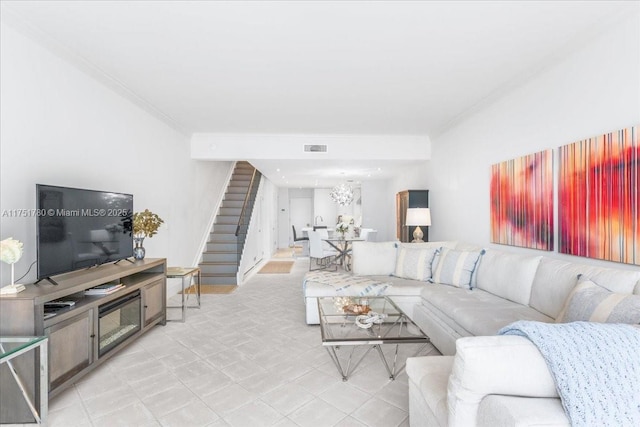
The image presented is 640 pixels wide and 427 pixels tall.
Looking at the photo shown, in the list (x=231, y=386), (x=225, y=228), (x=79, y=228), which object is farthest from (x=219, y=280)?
(x=231, y=386)

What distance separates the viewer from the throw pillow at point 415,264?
3934mm

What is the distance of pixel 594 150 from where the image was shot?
2447 mm

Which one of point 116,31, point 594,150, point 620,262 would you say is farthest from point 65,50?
point 620,262

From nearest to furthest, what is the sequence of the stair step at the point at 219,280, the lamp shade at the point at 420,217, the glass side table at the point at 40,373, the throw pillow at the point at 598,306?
the throw pillow at the point at 598,306 → the glass side table at the point at 40,373 → the lamp shade at the point at 420,217 → the stair step at the point at 219,280

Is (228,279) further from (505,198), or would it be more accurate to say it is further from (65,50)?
(505,198)

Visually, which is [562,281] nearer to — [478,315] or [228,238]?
[478,315]

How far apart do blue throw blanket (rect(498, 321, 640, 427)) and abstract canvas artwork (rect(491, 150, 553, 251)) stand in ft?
7.33

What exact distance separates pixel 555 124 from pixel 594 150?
0.55 meters

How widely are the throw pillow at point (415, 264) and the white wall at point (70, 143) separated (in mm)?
3427

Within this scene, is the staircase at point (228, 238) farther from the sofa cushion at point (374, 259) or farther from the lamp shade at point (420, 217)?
the lamp shade at point (420, 217)

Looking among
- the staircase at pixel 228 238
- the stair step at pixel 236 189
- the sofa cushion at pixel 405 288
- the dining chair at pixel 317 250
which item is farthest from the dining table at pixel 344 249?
the sofa cushion at pixel 405 288

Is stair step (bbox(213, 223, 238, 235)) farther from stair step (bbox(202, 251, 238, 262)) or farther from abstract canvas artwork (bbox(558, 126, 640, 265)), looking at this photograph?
abstract canvas artwork (bbox(558, 126, 640, 265))

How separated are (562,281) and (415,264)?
177 cm

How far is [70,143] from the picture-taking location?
284 centimetres
